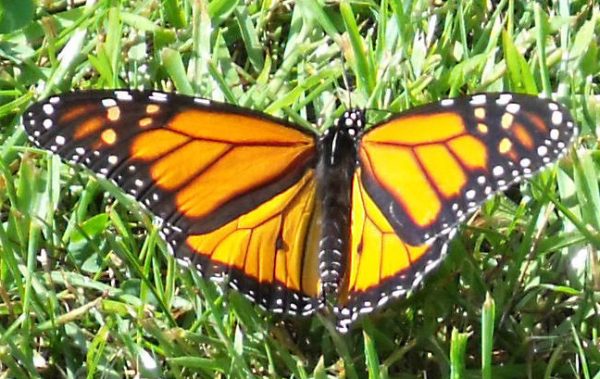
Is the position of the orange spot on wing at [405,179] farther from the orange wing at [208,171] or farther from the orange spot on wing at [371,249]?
the orange wing at [208,171]

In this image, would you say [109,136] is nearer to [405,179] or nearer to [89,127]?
[89,127]

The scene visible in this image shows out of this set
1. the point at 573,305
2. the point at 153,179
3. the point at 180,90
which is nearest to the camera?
the point at 153,179

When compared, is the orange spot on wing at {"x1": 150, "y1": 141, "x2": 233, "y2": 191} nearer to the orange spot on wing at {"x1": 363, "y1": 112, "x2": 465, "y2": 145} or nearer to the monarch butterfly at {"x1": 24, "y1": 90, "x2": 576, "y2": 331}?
the monarch butterfly at {"x1": 24, "y1": 90, "x2": 576, "y2": 331}

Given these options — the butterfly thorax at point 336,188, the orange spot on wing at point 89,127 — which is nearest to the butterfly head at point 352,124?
the butterfly thorax at point 336,188

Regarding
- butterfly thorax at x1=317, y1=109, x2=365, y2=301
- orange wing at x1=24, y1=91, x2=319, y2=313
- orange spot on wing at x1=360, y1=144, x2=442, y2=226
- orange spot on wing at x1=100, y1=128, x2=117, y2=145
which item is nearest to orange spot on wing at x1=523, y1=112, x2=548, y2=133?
orange spot on wing at x1=360, y1=144, x2=442, y2=226

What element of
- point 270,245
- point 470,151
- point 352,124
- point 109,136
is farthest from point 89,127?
point 470,151

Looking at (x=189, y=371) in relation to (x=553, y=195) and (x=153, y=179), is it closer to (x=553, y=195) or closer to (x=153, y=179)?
(x=153, y=179)

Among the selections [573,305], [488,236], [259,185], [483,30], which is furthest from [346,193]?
[483,30]
